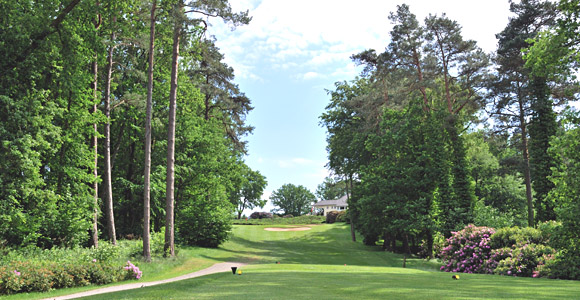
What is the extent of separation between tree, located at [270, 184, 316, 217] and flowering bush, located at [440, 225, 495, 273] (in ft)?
305

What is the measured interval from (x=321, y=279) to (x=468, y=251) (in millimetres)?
12602

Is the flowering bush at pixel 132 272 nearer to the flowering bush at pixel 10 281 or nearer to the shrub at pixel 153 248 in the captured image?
the shrub at pixel 153 248

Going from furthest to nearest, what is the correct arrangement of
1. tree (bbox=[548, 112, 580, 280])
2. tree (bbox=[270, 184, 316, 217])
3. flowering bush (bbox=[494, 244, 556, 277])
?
tree (bbox=[270, 184, 316, 217]) < flowering bush (bbox=[494, 244, 556, 277]) < tree (bbox=[548, 112, 580, 280])

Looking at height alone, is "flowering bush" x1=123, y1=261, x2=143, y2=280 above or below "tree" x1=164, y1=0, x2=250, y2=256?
below

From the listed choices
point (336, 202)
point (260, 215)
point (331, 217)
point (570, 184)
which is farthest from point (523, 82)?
point (336, 202)

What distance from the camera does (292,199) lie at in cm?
11512

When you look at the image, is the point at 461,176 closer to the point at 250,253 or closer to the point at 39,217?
the point at 250,253

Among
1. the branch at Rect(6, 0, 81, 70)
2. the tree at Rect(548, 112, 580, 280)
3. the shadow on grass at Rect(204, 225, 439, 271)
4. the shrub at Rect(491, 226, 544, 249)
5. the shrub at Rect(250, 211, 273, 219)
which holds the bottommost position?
the shadow on grass at Rect(204, 225, 439, 271)

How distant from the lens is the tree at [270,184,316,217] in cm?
11450

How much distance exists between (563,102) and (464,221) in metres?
11.9

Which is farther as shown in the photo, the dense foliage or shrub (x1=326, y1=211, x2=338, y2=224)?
shrub (x1=326, y1=211, x2=338, y2=224)

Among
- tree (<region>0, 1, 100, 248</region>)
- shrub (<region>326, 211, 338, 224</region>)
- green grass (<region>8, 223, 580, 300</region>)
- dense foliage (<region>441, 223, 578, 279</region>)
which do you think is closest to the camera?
green grass (<region>8, 223, 580, 300</region>)

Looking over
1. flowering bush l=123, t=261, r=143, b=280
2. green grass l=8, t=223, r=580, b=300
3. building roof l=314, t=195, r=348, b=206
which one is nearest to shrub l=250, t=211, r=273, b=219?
building roof l=314, t=195, r=348, b=206

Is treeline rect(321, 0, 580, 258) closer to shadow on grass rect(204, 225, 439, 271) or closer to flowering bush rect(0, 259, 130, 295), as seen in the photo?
shadow on grass rect(204, 225, 439, 271)
